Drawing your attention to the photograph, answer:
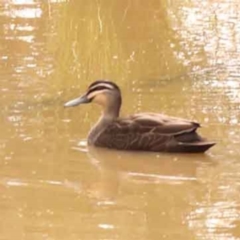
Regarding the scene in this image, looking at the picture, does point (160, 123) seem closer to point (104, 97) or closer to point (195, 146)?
point (195, 146)

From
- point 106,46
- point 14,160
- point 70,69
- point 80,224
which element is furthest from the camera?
point 106,46

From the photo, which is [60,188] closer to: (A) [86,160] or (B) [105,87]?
(A) [86,160]

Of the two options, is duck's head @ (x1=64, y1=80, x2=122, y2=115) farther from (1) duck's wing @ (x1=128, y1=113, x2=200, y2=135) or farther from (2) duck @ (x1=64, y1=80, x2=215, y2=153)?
(1) duck's wing @ (x1=128, y1=113, x2=200, y2=135)

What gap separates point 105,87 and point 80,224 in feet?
9.57

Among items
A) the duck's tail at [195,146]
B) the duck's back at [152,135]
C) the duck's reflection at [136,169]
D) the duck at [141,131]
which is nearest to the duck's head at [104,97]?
the duck at [141,131]

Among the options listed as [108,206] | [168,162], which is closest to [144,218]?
[108,206]

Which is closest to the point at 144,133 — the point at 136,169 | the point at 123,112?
the point at 136,169

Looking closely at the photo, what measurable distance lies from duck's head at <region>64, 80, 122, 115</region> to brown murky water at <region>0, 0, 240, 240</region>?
0.87 ft

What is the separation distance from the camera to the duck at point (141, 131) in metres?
10.1

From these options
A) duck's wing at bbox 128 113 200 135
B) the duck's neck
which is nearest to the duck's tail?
duck's wing at bbox 128 113 200 135

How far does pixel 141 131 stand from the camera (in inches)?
408

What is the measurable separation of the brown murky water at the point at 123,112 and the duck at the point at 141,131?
4.1 inches

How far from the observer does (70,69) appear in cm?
1306

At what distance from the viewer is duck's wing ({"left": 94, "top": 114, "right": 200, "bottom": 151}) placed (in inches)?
404
